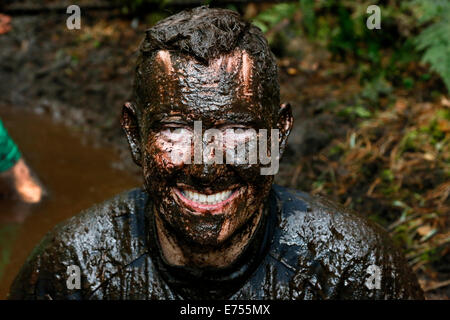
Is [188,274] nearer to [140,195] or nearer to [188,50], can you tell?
[140,195]

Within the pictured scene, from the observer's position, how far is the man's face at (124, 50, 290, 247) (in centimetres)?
202

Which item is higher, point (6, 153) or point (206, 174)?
point (206, 174)

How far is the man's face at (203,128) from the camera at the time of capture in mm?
2020

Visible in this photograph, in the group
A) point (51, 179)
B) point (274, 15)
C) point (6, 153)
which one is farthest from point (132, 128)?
point (274, 15)

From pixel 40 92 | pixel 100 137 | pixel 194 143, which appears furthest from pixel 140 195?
pixel 40 92

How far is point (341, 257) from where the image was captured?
244 cm

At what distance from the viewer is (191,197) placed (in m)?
2.09

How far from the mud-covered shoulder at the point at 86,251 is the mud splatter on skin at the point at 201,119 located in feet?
1.59

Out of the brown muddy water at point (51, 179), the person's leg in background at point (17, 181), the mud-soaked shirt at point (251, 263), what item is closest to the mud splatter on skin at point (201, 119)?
the mud-soaked shirt at point (251, 263)

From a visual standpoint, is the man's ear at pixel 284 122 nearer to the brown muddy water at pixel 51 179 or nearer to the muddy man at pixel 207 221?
the muddy man at pixel 207 221

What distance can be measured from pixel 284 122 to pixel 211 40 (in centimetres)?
54

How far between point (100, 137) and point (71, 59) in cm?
184

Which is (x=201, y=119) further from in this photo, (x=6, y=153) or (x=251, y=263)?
(x=6, y=153)

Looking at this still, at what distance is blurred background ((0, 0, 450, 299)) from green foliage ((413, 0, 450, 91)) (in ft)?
0.03
